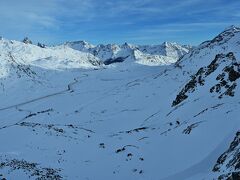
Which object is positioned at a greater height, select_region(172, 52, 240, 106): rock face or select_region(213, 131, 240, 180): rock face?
select_region(172, 52, 240, 106): rock face

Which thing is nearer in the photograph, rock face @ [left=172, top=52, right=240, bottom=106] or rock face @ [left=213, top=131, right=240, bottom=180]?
rock face @ [left=213, top=131, right=240, bottom=180]

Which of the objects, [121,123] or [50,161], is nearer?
[50,161]

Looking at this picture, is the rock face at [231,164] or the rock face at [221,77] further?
the rock face at [221,77]

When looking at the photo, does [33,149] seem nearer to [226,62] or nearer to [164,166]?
[164,166]

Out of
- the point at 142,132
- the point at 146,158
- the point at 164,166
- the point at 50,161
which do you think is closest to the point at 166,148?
the point at 146,158

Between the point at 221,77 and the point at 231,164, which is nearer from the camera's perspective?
the point at 231,164

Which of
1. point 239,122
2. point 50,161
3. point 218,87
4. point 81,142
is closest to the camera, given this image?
point 239,122

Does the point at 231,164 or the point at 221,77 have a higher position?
the point at 221,77

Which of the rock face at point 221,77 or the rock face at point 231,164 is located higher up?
the rock face at point 221,77
